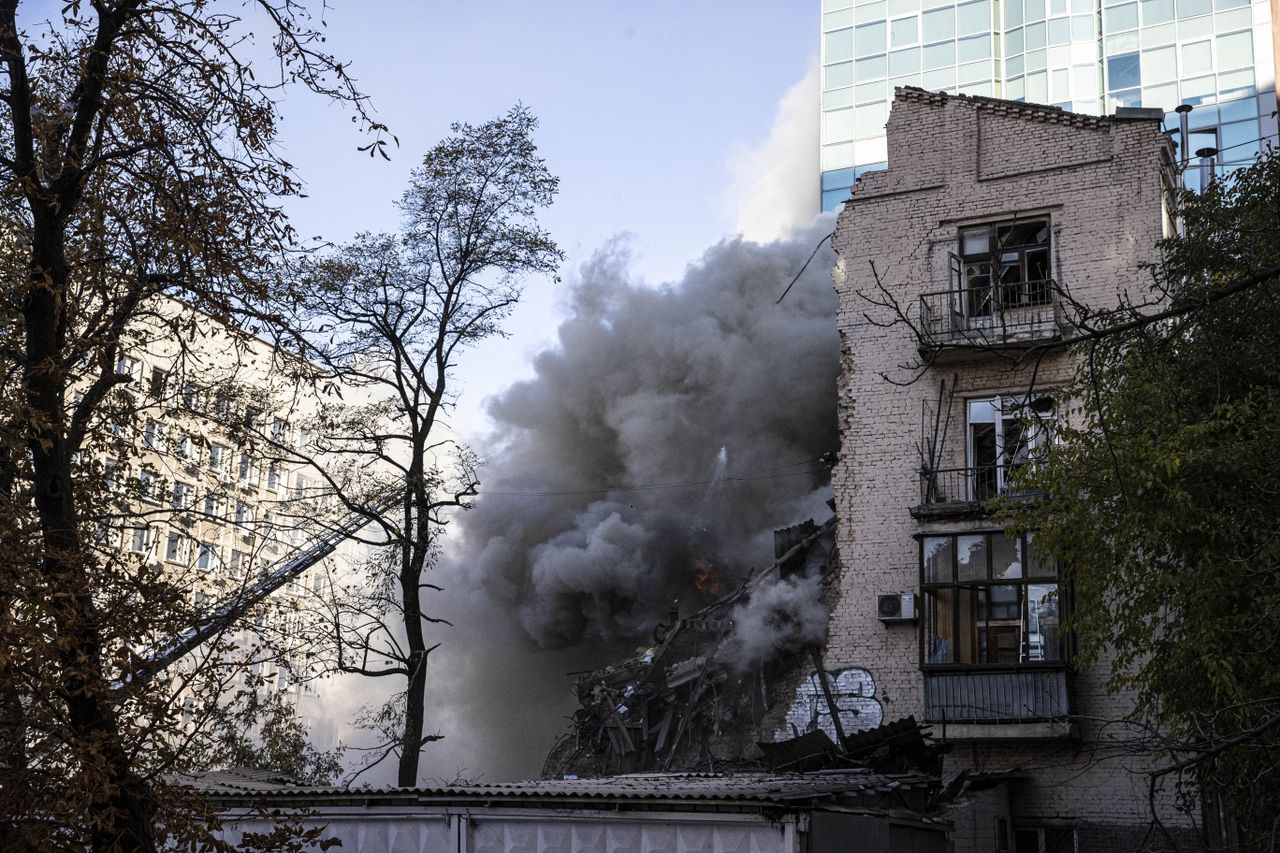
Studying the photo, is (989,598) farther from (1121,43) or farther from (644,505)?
(1121,43)

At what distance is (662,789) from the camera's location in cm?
1505

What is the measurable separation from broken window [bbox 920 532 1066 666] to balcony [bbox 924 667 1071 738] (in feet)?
0.98

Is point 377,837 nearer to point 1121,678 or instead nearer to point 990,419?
point 1121,678

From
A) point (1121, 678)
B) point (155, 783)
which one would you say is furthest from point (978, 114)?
point (155, 783)

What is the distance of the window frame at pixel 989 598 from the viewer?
68.8 feet

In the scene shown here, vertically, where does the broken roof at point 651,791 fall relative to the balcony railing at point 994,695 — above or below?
below

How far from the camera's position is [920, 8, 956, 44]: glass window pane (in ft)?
174

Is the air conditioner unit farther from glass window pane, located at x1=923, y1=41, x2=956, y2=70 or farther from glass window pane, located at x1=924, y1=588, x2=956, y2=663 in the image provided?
glass window pane, located at x1=923, y1=41, x2=956, y2=70

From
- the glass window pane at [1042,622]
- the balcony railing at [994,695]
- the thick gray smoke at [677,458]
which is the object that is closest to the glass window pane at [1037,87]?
the thick gray smoke at [677,458]

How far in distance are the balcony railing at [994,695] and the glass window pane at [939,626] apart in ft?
1.66

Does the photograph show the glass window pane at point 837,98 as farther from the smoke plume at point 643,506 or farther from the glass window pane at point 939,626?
the glass window pane at point 939,626

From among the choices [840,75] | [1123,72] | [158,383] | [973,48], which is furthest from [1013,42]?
[158,383]

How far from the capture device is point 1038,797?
21.0 metres

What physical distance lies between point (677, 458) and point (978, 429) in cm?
1475
